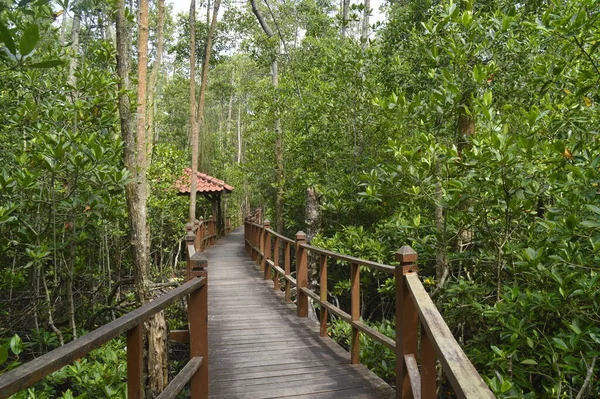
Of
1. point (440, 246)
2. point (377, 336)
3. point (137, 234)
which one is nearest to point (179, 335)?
point (137, 234)

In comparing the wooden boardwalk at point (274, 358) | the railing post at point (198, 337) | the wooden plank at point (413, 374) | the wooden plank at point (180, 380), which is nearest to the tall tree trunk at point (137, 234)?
the wooden boardwalk at point (274, 358)

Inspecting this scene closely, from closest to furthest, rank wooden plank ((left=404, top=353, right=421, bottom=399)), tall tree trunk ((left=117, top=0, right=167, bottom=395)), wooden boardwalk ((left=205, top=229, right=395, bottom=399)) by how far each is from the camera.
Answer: wooden plank ((left=404, top=353, right=421, bottom=399)) → wooden boardwalk ((left=205, top=229, right=395, bottom=399)) → tall tree trunk ((left=117, top=0, right=167, bottom=395))

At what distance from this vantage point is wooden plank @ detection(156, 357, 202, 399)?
1994 millimetres

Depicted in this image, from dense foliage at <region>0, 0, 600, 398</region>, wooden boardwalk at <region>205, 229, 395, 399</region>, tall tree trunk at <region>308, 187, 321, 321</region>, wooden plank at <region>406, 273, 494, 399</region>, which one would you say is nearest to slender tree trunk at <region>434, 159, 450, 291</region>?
dense foliage at <region>0, 0, 600, 398</region>

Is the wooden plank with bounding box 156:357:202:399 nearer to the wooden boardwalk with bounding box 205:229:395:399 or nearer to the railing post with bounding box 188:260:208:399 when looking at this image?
the railing post with bounding box 188:260:208:399

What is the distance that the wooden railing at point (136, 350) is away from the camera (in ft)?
3.40

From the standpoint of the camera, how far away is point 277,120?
12531 millimetres

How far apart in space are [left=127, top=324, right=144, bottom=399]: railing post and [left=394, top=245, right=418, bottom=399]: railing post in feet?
5.25

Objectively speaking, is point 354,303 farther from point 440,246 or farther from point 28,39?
point 28,39

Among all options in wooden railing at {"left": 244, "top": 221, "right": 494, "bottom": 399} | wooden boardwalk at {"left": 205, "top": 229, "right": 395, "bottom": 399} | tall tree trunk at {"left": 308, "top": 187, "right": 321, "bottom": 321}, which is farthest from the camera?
tall tree trunk at {"left": 308, "top": 187, "right": 321, "bottom": 321}

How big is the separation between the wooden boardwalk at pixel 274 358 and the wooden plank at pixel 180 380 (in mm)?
996

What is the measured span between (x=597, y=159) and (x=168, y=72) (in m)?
38.8

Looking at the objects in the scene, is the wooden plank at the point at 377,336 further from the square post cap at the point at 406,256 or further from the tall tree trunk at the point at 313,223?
the tall tree trunk at the point at 313,223

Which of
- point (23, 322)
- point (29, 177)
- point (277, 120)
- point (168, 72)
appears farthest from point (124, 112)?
point (168, 72)
